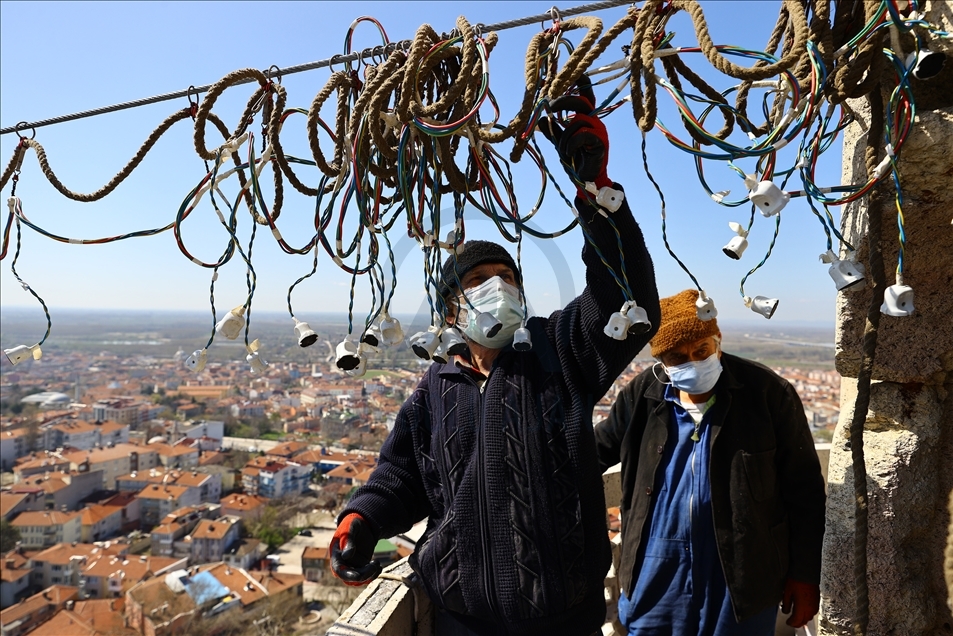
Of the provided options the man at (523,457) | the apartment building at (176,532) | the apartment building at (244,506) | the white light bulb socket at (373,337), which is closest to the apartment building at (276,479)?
the apartment building at (244,506)

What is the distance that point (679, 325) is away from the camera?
86.0 inches

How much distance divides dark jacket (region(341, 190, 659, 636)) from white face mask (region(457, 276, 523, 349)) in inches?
2.7

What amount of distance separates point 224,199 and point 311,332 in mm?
525

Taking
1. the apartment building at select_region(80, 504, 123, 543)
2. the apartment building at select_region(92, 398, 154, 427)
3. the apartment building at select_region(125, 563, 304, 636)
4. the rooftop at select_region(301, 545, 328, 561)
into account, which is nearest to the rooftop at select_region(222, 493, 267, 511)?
the apartment building at select_region(80, 504, 123, 543)

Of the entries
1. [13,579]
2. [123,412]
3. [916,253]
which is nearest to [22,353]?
[916,253]

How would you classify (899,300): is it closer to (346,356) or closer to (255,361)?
(346,356)

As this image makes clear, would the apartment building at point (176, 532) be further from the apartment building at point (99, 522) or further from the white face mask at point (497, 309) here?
the white face mask at point (497, 309)

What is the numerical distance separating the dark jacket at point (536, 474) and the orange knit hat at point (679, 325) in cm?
60

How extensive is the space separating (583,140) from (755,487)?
1396 millimetres

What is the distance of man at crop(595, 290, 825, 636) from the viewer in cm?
193

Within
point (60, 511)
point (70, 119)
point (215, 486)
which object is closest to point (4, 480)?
point (60, 511)

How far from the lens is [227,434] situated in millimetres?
50719

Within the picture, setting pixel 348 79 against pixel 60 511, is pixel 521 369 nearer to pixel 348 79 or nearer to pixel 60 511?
pixel 348 79

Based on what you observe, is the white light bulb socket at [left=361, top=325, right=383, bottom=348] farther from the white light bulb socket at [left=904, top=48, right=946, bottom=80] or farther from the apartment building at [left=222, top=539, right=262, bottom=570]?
the apartment building at [left=222, top=539, right=262, bottom=570]
